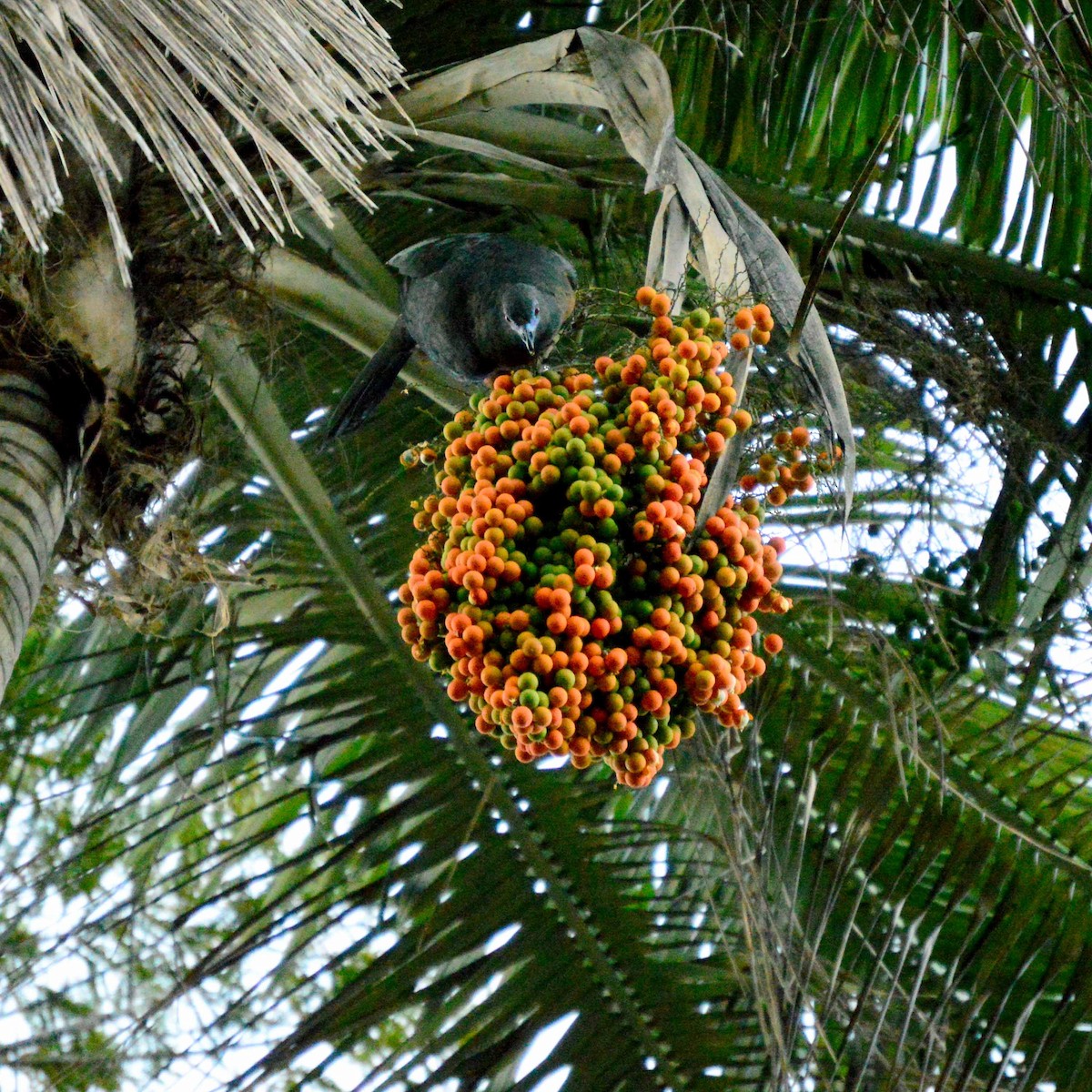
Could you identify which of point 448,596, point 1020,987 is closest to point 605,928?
point 1020,987

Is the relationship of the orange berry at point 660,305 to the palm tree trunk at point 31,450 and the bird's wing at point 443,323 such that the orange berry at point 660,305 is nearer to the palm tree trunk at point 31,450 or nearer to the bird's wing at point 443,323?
the bird's wing at point 443,323

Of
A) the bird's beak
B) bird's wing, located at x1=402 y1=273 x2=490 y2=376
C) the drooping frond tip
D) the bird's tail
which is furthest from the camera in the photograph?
the bird's tail

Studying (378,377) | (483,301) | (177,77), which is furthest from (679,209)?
Result: (378,377)

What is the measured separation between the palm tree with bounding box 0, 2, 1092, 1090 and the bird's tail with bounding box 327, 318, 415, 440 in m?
0.24

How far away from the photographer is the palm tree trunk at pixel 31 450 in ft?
5.84

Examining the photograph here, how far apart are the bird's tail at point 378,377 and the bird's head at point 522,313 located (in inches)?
14.3

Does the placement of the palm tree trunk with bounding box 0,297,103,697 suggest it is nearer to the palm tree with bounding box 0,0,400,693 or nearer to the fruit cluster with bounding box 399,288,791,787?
the palm tree with bounding box 0,0,400,693

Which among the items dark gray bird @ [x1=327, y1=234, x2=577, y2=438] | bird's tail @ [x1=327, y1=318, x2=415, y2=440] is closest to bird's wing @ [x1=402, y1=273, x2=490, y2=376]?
dark gray bird @ [x1=327, y1=234, x2=577, y2=438]

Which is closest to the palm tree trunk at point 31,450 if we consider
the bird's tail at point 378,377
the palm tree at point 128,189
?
the palm tree at point 128,189

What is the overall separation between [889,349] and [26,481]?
4.99ft

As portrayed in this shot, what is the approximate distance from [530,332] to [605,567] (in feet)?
1.30

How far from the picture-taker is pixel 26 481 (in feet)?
5.97

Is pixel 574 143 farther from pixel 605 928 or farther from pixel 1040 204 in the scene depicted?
pixel 605 928

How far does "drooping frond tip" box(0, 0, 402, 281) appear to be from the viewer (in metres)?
1.25
